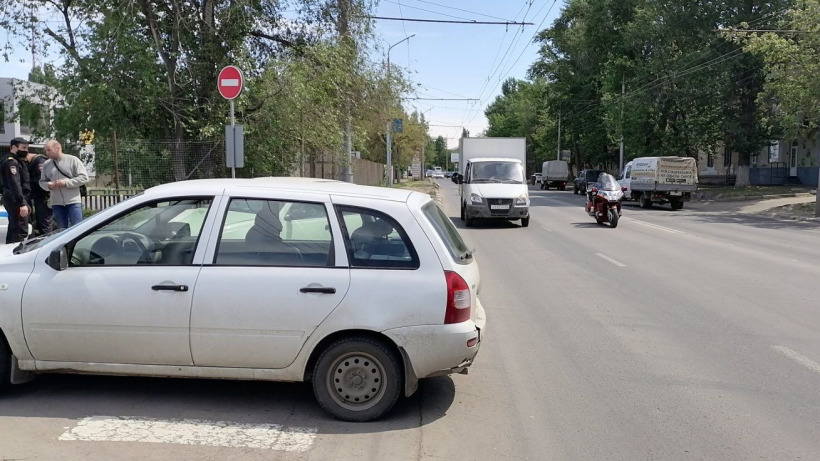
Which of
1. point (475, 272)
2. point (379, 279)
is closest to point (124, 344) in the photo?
point (379, 279)

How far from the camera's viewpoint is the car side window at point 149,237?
5.03m

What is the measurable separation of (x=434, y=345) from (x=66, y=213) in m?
6.91

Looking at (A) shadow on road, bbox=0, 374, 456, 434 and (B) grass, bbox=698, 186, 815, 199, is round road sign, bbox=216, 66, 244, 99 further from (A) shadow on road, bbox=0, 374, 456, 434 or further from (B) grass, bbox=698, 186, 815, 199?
(B) grass, bbox=698, 186, 815, 199

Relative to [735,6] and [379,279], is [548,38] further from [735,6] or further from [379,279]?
[379,279]

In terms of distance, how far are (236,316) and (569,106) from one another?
5974cm

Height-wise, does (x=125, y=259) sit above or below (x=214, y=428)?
above

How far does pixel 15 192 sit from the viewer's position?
980 centimetres

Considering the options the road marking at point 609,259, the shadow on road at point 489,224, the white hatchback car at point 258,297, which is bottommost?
the road marking at point 609,259

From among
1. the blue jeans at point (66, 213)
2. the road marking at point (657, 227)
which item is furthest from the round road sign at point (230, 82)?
the road marking at point (657, 227)

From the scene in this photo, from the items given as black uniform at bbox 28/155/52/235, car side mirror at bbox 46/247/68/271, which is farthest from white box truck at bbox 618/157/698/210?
car side mirror at bbox 46/247/68/271

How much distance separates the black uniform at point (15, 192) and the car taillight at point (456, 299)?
7.58m

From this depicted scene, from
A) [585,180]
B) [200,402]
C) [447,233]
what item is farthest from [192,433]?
[585,180]

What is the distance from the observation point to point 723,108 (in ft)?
122

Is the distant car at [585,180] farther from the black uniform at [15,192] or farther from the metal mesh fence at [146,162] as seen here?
the black uniform at [15,192]
